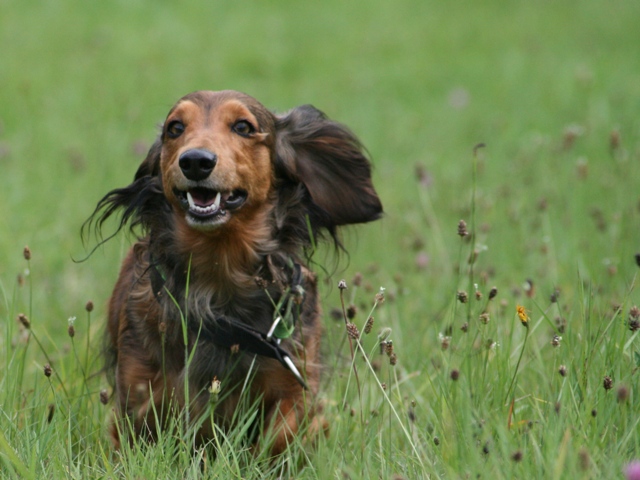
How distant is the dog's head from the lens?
360 centimetres

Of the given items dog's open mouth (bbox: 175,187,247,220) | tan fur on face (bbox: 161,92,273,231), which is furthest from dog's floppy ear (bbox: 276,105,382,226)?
dog's open mouth (bbox: 175,187,247,220)

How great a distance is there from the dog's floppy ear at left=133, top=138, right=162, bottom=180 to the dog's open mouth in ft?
1.53

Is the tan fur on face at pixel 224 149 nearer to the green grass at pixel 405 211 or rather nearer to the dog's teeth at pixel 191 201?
the dog's teeth at pixel 191 201

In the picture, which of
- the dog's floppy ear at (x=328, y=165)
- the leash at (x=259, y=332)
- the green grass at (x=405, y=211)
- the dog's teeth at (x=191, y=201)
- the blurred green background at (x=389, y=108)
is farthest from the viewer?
the blurred green background at (x=389, y=108)

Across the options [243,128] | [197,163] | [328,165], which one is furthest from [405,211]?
[197,163]

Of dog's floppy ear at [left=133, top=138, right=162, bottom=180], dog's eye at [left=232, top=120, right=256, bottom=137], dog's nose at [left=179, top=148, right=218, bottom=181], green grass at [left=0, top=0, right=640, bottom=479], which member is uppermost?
dog's eye at [left=232, top=120, right=256, bottom=137]

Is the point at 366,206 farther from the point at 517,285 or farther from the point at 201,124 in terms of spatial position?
the point at 517,285

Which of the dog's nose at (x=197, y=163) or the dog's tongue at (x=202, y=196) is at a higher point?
the dog's nose at (x=197, y=163)

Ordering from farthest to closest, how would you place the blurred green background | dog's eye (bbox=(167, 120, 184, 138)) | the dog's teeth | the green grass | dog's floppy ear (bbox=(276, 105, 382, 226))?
the blurred green background
dog's floppy ear (bbox=(276, 105, 382, 226))
dog's eye (bbox=(167, 120, 184, 138))
the dog's teeth
the green grass

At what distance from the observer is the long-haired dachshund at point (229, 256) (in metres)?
3.60

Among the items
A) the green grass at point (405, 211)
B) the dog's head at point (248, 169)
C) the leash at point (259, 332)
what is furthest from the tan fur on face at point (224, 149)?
the green grass at point (405, 211)

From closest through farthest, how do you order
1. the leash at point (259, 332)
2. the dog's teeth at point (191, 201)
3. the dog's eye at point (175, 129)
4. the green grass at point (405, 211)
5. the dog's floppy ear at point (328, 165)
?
the green grass at point (405, 211)
the leash at point (259, 332)
the dog's teeth at point (191, 201)
the dog's eye at point (175, 129)
the dog's floppy ear at point (328, 165)

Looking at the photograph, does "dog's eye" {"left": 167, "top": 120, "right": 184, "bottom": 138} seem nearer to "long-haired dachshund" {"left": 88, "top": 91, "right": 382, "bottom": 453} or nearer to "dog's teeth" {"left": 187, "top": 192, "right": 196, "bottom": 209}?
"long-haired dachshund" {"left": 88, "top": 91, "right": 382, "bottom": 453}

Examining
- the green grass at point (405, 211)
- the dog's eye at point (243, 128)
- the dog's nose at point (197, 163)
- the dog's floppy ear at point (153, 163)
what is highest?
the dog's eye at point (243, 128)
